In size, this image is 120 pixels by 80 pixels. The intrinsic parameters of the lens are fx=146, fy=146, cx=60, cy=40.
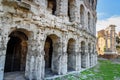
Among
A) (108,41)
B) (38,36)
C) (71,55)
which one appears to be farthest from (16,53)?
(108,41)

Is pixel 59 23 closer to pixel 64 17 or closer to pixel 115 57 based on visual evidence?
pixel 64 17

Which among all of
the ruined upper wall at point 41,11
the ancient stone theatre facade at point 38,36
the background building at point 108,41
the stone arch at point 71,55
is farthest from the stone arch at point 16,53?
the background building at point 108,41

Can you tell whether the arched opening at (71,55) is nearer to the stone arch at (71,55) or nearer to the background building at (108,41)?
the stone arch at (71,55)

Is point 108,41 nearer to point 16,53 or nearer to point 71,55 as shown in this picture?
point 71,55

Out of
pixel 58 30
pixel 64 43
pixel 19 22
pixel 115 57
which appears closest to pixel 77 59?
pixel 64 43

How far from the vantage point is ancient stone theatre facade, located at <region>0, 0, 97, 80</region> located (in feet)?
24.0

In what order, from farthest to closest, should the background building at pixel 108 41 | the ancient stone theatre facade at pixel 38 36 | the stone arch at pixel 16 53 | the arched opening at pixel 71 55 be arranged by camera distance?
the background building at pixel 108 41 < the arched opening at pixel 71 55 < the stone arch at pixel 16 53 < the ancient stone theatre facade at pixel 38 36

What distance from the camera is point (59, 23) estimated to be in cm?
1018

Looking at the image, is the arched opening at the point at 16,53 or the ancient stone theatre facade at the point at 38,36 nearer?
the ancient stone theatre facade at the point at 38,36

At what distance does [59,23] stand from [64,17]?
0.88 meters

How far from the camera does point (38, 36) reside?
8.55m

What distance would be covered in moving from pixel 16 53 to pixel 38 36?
3.83m

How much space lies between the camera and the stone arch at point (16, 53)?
10.7 meters

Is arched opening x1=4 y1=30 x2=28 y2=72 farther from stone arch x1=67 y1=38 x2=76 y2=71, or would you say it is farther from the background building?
the background building
